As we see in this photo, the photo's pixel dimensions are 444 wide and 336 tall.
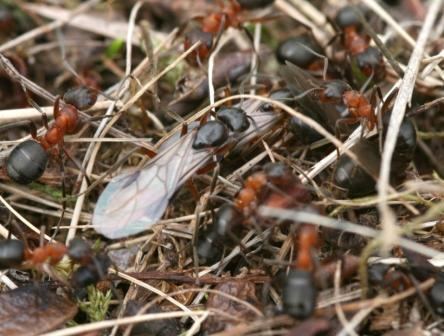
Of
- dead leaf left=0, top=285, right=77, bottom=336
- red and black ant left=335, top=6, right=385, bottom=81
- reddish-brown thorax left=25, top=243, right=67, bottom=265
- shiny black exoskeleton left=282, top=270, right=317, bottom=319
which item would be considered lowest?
dead leaf left=0, top=285, right=77, bottom=336

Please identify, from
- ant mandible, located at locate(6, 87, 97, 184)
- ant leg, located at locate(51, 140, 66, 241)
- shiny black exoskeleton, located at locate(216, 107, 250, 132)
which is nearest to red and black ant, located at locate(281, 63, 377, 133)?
shiny black exoskeleton, located at locate(216, 107, 250, 132)

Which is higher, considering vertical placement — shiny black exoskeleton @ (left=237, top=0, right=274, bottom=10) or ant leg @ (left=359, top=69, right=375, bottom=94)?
shiny black exoskeleton @ (left=237, top=0, right=274, bottom=10)

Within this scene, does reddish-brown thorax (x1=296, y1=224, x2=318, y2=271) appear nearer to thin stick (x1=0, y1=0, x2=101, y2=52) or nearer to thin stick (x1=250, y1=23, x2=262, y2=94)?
thin stick (x1=250, y1=23, x2=262, y2=94)

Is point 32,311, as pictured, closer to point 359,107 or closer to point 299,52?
point 359,107

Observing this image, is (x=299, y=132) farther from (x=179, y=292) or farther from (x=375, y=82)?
(x=179, y=292)

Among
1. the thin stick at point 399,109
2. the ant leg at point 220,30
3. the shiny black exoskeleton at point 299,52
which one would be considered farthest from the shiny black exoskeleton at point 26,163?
the thin stick at point 399,109

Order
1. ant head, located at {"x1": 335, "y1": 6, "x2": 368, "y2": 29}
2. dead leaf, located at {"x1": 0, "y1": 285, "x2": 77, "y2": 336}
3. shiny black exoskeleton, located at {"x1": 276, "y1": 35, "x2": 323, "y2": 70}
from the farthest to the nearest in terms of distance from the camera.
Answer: ant head, located at {"x1": 335, "y1": 6, "x2": 368, "y2": 29}, shiny black exoskeleton, located at {"x1": 276, "y1": 35, "x2": 323, "y2": 70}, dead leaf, located at {"x1": 0, "y1": 285, "x2": 77, "y2": 336}

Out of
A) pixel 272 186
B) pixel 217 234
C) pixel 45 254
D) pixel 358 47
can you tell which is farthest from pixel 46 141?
pixel 358 47
